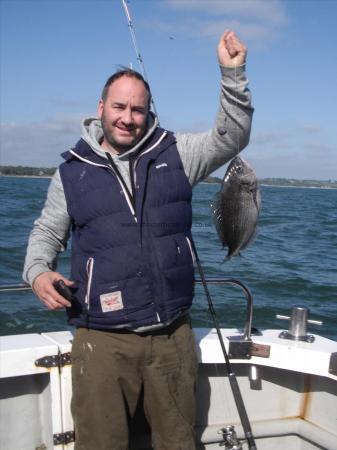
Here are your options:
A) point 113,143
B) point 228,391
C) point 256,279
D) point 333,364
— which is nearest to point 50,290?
point 113,143

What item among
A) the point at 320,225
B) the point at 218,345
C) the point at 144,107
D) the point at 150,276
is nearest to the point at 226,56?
the point at 144,107

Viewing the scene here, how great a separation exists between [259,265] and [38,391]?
32.4ft

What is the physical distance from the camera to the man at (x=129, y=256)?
2.83 m

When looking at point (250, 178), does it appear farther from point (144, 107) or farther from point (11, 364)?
point (11, 364)

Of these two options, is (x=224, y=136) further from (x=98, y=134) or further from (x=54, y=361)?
(x=54, y=361)

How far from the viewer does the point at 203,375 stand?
3711 millimetres

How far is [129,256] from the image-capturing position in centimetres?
282

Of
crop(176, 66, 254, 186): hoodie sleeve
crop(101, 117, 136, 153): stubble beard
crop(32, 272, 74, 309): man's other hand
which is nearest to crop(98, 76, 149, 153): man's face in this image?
crop(101, 117, 136, 153): stubble beard

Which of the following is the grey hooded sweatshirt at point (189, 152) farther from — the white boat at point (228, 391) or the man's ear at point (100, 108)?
the white boat at point (228, 391)

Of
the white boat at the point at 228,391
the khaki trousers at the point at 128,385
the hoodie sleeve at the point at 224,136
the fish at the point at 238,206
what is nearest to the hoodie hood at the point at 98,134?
the hoodie sleeve at the point at 224,136

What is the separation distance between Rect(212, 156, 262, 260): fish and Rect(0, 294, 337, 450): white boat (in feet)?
2.64

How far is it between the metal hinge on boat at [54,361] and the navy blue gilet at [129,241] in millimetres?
374

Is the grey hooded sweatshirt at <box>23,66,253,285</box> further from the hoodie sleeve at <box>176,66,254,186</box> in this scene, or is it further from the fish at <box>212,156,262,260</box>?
the fish at <box>212,156,262,260</box>

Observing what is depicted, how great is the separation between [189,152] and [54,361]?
1475 mm
